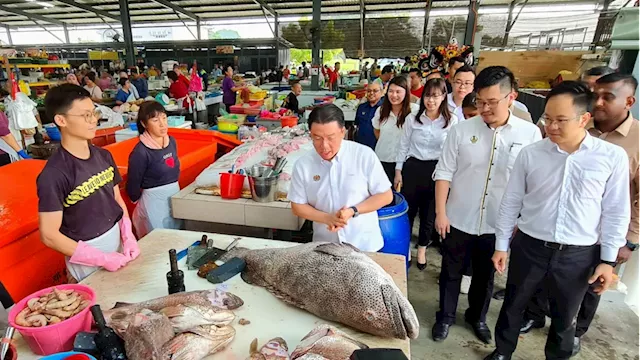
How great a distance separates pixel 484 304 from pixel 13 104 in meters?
6.17

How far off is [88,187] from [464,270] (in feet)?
7.58

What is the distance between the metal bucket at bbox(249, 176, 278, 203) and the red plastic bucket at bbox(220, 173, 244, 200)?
0.11 m

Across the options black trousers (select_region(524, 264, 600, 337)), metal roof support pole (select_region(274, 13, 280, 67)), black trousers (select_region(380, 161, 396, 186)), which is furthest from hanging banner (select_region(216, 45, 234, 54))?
black trousers (select_region(524, 264, 600, 337))

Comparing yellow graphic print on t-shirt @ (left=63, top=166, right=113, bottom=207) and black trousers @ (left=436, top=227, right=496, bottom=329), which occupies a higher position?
yellow graphic print on t-shirt @ (left=63, top=166, right=113, bottom=207)

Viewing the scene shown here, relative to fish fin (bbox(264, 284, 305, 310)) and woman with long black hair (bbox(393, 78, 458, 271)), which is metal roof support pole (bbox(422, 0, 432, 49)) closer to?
woman with long black hair (bbox(393, 78, 458, 271))

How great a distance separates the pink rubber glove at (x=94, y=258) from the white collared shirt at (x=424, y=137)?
96.3 inches

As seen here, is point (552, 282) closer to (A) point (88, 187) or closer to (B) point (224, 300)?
(B) point (224, 300)

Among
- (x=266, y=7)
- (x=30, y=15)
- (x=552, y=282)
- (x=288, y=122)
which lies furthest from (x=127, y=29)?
(x=552, y=282)

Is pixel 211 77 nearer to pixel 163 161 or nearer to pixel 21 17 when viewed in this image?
pixel 163 161

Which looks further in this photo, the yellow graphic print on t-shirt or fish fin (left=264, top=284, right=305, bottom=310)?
the yellow graphic print on t-shirt

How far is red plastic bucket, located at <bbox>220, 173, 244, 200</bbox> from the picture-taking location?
2582 millimetres

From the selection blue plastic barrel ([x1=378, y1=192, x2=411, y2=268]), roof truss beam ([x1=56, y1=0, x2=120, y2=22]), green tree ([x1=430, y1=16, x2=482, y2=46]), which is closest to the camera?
blue plastic barrel ([x1=378, y1=192, x2=411, y2=268])

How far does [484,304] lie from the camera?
249 cm

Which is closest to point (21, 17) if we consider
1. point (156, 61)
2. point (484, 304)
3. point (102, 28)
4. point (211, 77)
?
point (102, 28)
